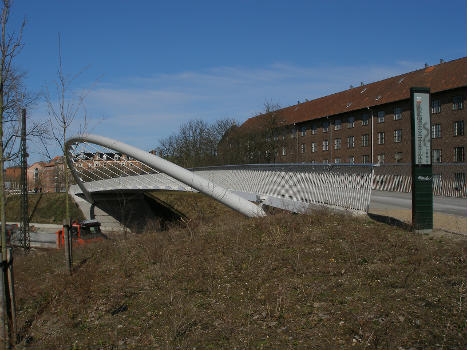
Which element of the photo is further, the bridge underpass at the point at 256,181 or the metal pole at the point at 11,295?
the bridge underpass at the point at 256,181

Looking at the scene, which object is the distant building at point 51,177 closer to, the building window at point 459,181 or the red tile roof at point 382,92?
the building window at point 459,181

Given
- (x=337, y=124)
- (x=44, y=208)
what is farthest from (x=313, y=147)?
(x=44, y=208)

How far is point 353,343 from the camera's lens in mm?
4496

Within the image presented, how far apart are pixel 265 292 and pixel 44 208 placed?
130 ft

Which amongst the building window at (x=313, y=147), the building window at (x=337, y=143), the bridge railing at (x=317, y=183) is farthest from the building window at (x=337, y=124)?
the bridge railing at (x=317, y=183)

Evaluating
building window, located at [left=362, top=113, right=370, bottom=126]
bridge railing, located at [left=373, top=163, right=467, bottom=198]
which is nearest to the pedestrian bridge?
bridge railing, located at [left=373, top=163, right=467, bottom=198]

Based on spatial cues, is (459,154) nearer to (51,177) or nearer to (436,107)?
(436,107)

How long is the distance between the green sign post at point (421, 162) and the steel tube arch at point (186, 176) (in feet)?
16.9

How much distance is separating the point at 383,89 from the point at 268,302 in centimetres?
4702

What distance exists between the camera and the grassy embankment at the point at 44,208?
130ft

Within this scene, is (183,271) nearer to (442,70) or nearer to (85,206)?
(85,206)

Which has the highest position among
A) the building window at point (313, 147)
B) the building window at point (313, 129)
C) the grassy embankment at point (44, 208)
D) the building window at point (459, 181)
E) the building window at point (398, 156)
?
the building window at point (313, 129)

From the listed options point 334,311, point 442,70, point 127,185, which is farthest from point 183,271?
point 442,70

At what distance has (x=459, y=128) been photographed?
3728cm
